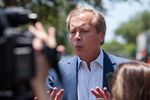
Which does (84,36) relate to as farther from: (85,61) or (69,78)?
(69,78)

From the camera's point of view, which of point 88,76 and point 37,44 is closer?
point 37,44

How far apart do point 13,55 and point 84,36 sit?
2153 millimetres

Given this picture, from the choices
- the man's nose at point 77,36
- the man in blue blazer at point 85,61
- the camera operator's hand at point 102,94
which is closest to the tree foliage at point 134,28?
the man in blue blazer at point 85,61

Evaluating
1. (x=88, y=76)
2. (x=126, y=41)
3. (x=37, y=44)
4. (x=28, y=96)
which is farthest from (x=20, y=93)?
(x=126, y=41)

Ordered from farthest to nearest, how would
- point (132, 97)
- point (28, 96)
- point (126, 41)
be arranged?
point (126, 41) → point (132, 97) → point (28, 96)

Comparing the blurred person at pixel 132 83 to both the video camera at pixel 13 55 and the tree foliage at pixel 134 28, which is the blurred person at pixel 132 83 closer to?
the video camera at pixel 13 55

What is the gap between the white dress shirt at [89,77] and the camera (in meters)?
3.81

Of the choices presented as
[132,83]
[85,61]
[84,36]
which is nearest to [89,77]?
[85,61]

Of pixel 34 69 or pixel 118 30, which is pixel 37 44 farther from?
pixel 118 30

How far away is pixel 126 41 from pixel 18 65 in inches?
3626

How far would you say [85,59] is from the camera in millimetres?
3906

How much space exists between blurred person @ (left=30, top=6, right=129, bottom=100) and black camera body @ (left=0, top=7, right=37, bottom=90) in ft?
6.54

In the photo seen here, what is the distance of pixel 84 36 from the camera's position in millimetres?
3818

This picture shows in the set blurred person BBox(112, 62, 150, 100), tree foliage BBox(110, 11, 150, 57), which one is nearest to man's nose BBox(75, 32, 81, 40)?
blurred person BBox(112, 62, 150, 100)
